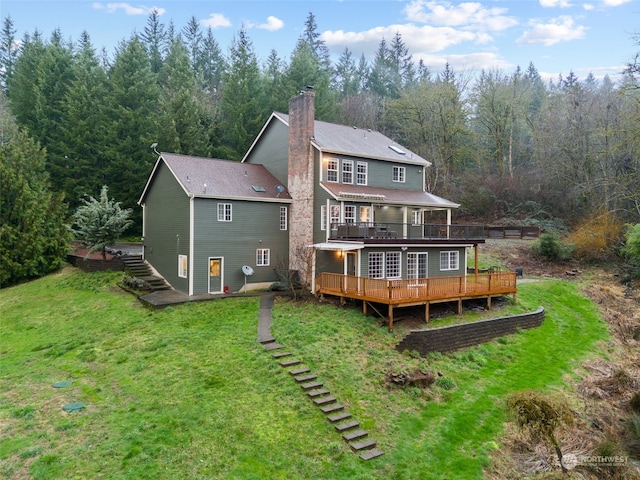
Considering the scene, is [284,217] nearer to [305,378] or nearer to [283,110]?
[305,378]

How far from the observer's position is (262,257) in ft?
72.7

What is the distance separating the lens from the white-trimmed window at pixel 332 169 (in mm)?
21969

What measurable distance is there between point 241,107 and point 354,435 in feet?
106

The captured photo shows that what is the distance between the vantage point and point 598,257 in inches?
1178

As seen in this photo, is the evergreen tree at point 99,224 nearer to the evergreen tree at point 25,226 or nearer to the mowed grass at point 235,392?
the evergreen tree at point 25,226

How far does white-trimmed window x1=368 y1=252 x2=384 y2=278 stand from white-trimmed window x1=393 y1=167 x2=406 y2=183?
711cm

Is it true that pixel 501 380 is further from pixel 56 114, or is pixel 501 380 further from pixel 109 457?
pixel 56 114

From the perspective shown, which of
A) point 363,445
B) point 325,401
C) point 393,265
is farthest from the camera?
point 393,265

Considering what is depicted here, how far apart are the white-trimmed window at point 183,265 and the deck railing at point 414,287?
6.98 m

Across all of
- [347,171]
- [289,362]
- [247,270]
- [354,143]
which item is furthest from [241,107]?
[289,362]

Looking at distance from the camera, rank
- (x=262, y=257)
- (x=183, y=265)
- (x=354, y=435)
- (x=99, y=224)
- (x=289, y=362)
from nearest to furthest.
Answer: (x=354, y=435)
(x=289, y=362)
(x=183, y=265)
(x=262, y=257)
(x=99, y=224)

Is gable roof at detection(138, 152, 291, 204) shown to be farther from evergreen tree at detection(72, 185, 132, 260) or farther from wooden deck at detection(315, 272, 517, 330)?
wooden deck at detection(315, 272, 517, 330)

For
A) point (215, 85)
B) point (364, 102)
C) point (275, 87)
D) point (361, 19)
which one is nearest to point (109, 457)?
point (361, 19)

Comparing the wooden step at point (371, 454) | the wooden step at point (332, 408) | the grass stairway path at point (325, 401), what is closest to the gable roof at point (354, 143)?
the grass stairway path at point (325, 401)
